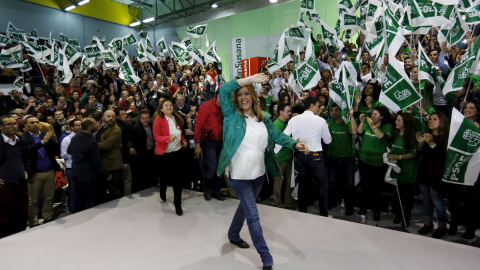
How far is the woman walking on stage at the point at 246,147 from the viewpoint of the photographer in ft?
8.80

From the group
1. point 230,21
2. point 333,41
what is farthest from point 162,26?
point 333,41

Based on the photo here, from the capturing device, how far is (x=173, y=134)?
13.9 ft

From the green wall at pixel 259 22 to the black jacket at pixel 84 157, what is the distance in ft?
37.0

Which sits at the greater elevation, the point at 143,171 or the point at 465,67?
the point at 465,67

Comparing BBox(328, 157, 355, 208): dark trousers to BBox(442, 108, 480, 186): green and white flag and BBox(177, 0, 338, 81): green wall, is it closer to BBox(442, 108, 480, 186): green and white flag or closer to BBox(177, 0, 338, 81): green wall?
BBox(442, 108, 480, 186): green and white flag

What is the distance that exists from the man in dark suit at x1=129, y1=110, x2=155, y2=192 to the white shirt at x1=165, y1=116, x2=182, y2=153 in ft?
3.13

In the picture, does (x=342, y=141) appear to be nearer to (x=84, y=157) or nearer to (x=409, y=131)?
(x=409, y=131)

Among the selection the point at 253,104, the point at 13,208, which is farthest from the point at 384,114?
the point at 13,208

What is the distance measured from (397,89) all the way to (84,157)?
13.7 feet

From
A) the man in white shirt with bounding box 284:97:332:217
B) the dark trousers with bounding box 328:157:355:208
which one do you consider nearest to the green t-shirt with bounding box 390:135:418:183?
the dark trousers with bounding box 328:157:355:208

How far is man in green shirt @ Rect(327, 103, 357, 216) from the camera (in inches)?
180

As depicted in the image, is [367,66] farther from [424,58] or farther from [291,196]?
[291,196]

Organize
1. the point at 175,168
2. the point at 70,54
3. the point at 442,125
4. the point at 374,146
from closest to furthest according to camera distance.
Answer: the point at 442,125
the point at 175,168
the point at 374,146
the point at 70,54

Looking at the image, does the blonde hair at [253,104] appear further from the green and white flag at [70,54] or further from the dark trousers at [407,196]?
the green and white flag at [70,54]
